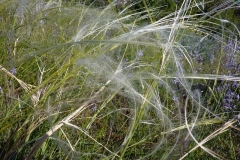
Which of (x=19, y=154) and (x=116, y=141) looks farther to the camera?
(x=116, y=141)

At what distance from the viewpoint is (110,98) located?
1.24 metres

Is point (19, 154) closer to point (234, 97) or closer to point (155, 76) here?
point (155, 76)

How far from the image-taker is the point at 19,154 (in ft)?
4.08

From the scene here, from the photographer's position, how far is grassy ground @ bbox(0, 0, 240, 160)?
1.14 m

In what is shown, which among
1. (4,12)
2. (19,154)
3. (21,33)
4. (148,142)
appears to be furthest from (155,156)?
(4,12)

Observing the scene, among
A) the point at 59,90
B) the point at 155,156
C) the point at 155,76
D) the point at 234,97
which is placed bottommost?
the point at 234,97

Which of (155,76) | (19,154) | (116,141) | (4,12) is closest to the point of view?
(155,76)

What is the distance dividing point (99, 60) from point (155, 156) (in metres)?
0.41

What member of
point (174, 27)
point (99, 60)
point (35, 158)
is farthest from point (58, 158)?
point (174, 27)

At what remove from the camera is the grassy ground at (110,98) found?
1143 millimetres

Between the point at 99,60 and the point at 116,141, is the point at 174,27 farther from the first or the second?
the point at 116,141

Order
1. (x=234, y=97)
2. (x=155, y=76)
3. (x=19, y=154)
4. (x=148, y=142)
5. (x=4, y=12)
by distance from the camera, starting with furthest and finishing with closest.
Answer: (x=4, y=12) → (x=234, y=97) → (x=148, y=142) → (x=19, y=154) → (x=155, y=76)

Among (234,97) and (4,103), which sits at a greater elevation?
(4,103)

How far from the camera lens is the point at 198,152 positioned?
145cm
